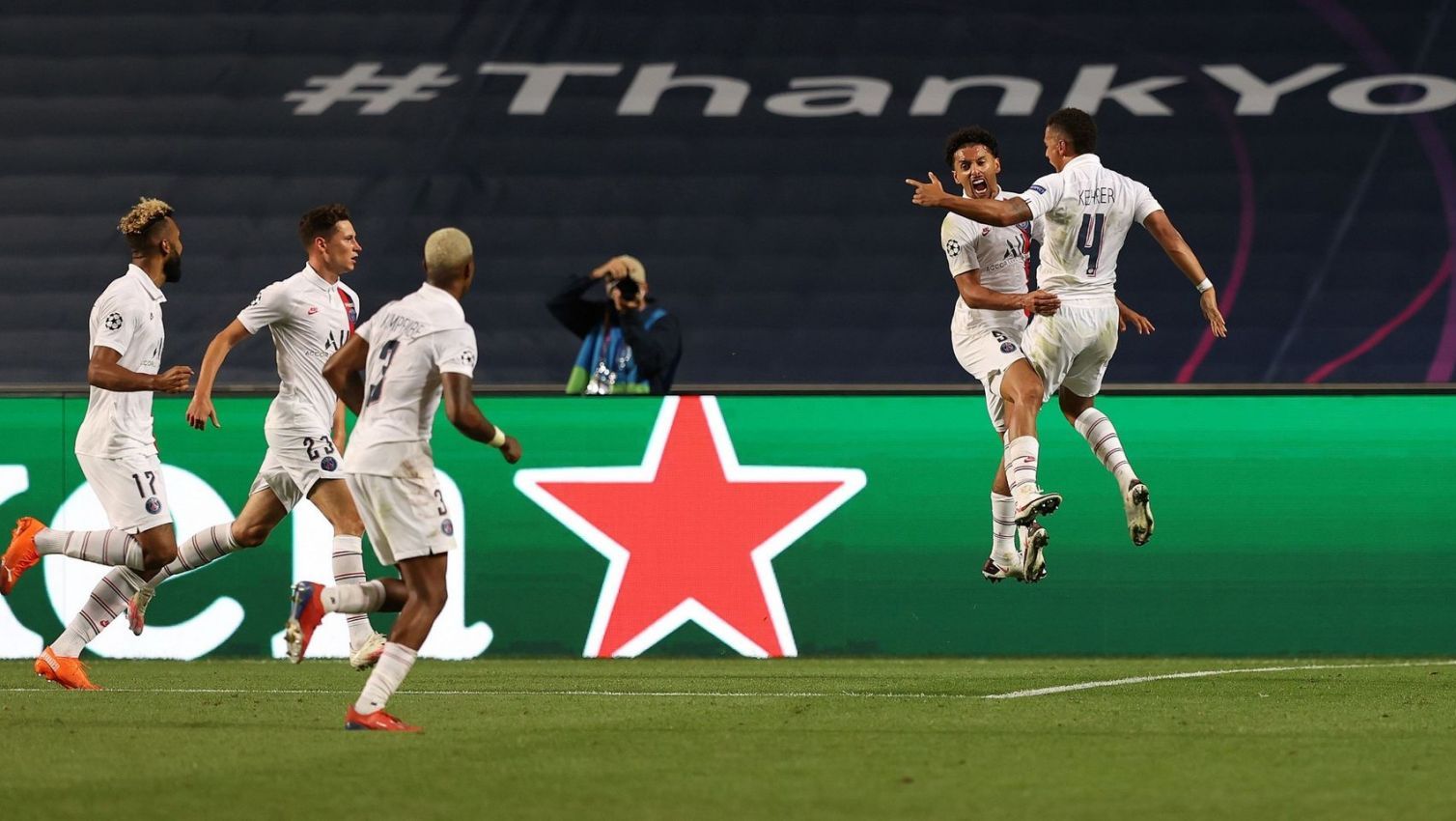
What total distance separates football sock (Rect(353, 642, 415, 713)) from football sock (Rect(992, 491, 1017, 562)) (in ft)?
12.7

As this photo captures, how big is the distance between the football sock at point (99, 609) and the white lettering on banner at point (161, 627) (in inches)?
83.3

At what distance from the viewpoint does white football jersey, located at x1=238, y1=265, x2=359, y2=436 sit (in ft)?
33.2

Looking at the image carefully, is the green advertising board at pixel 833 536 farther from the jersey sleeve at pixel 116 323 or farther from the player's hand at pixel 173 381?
the player's hand at pixel 173 381

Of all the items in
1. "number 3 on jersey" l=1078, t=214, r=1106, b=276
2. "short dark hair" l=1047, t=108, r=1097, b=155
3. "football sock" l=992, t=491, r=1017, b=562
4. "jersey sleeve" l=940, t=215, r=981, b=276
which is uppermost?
"short dark hair" l=1047, t=108, r=1097, b=155

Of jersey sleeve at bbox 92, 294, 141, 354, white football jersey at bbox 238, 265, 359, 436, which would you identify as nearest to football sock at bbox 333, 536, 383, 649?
white football jersey at bbox 238, 265, 359, 436

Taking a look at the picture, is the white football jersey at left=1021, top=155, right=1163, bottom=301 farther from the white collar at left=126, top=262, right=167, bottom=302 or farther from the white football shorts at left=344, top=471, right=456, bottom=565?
the white collar at left=126, top=262, right=167, bottom=302

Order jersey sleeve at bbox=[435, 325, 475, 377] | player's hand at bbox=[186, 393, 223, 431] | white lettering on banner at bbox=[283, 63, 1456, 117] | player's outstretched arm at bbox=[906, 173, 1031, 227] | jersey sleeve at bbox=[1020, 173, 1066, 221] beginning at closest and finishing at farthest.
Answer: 1. jersey sleeve at bbox=[435, 325, 475, 377]
2. player's outstretched arm at bbox=[906, 173, 1031, 227]
3. jersey sleeve at bbox=[1020, 173, 1066, 221]
4. player's hand at bbox=[186, 393, 223, 431]
5. white lettering on banner at bbox=[283, 63, 1456, 117]

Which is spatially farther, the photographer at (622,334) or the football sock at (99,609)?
the photographer at (622,334)

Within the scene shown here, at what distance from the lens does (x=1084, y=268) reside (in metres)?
10.0

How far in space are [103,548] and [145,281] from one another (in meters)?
1.29

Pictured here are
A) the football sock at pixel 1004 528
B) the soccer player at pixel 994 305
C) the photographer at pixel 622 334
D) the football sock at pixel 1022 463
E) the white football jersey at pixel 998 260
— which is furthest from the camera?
the photographer at pixel 622 334

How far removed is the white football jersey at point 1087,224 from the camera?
9844 millimetres

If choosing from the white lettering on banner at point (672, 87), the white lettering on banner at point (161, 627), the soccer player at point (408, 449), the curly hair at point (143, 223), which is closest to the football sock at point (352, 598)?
the soccer player at point (408, 449)

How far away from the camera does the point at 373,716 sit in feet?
24.8
